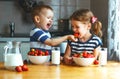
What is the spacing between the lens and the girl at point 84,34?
86.9 inches

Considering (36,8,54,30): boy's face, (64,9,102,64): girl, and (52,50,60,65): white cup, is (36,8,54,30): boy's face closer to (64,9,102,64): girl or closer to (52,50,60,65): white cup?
(64,9,102,64): girl

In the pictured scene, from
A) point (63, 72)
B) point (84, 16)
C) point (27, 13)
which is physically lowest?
point (63, 72)

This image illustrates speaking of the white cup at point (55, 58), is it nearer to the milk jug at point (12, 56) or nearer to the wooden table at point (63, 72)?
the wooden table at point (63, 72)

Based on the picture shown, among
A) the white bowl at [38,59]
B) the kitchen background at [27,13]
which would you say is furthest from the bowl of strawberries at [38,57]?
the kitchen background at [27,13]

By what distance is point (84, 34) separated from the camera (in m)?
2.27

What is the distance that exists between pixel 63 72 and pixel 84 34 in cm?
51

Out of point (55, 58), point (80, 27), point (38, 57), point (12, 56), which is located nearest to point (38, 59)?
point (38, 57)

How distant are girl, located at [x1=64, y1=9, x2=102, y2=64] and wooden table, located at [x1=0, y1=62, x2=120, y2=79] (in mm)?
177

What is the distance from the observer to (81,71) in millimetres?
1904

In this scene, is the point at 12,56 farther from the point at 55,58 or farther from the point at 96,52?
the point at 96,52

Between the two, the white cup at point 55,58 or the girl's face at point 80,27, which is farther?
the girl's face at point 80,27

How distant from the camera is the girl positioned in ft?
7.24

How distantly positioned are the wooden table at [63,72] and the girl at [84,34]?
18 cm

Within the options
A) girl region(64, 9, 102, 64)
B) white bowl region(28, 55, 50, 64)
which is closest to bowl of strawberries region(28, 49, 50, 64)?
white bowl region(28, 55, 50, 64)
